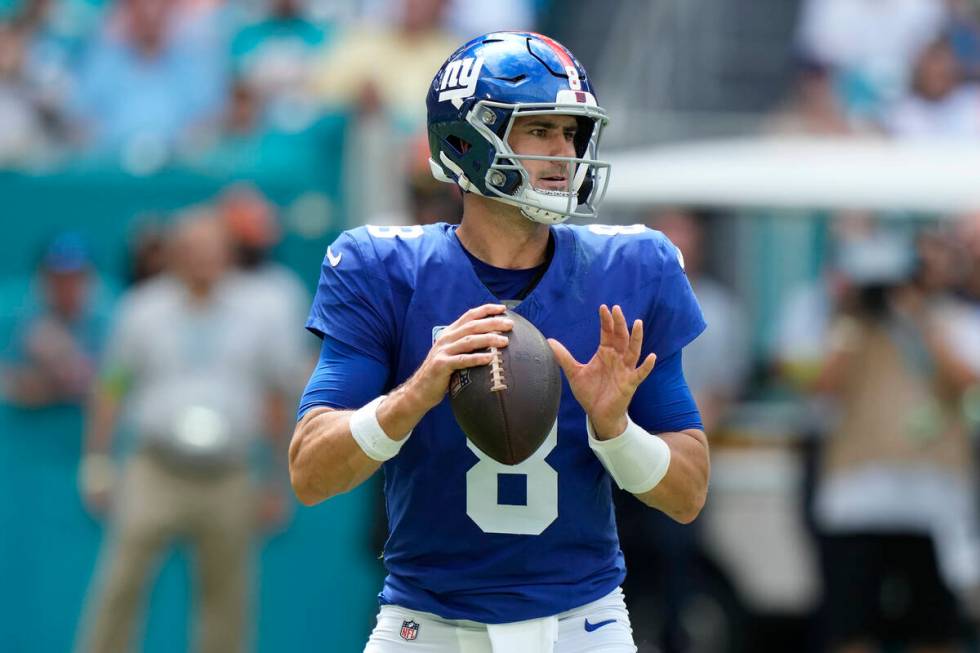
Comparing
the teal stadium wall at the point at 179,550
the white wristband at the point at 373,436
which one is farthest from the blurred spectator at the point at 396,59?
the white wristband at the point at 373,436

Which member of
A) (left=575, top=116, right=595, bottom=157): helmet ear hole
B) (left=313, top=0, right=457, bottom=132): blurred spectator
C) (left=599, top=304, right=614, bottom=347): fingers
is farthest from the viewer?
(left=313, top=0, right=457, bottom=132): blurred spectator

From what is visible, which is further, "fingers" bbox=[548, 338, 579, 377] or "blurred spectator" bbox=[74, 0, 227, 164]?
"blurred spectator" bbox=[74, 0, 227, 164]

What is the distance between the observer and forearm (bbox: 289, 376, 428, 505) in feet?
10.8

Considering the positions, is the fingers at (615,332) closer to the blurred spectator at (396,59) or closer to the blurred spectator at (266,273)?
the blurred spectator at (266,273)

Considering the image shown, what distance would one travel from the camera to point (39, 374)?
329 inches

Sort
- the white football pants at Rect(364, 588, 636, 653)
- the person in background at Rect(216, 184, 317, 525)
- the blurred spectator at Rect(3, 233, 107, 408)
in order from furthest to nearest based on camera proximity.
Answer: the blurred spectator at Rect(3, 233, 107, 408) → the person in background at Rect(216, 184, 317, 525) → the white football pants at Rect(364, 588, 636, 653)

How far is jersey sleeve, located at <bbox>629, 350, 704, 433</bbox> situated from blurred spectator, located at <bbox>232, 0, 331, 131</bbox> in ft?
19.2

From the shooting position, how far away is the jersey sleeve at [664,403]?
3600 millimetres

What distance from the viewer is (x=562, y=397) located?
353 centimetres

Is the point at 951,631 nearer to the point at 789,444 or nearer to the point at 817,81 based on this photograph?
the point at 789,444

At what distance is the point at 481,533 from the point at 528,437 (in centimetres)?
30

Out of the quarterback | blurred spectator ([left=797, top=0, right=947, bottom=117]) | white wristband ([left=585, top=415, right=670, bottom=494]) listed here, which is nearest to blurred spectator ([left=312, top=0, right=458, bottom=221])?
blurred spectator ([left=797, top=0, right=947, bottom=117])

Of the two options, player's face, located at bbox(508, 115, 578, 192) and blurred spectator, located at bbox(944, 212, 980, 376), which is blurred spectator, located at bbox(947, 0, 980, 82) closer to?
blurred spectator, located at bbox(944, 212, 980, 376)

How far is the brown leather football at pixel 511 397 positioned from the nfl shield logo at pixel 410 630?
1.37 ft
